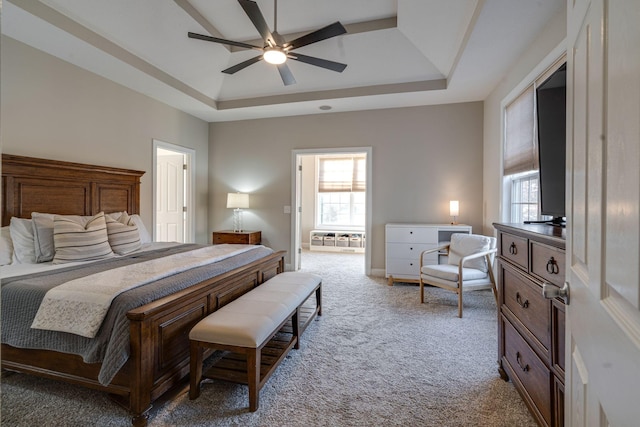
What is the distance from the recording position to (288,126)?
5.33m

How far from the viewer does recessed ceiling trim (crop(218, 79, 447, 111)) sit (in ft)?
13.5

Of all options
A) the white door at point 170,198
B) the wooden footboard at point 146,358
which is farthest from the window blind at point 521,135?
the white door at point 170,198

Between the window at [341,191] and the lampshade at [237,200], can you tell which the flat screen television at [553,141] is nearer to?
the lampshade at [237,200]

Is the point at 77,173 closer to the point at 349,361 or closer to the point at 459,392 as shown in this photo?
the point at 349,361

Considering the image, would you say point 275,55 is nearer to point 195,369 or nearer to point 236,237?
point 195,369

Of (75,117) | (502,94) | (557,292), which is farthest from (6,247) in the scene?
(502,94)

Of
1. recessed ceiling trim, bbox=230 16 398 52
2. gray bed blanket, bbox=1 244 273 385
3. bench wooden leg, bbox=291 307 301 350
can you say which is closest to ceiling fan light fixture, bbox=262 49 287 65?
recessed ceiling trim, bbox=230 16 398 52

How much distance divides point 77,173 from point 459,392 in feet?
13.3

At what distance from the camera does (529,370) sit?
1.69m

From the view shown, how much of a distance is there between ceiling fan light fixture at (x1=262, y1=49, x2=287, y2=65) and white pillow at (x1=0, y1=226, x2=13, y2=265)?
266 cm

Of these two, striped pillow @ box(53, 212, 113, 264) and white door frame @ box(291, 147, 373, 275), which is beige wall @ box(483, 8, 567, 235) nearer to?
white door frame @ box(291, 147, 373, 275)

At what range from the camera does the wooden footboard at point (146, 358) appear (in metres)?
1.64

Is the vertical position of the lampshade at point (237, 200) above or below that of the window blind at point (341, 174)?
below

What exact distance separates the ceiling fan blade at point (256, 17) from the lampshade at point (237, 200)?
2.98 m
